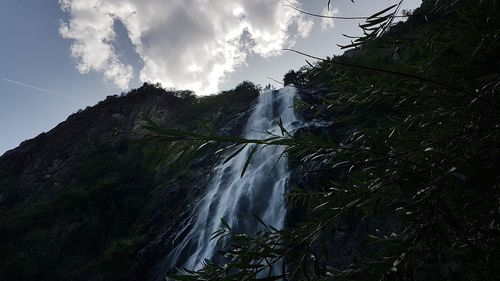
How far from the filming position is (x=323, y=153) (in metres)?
2.02

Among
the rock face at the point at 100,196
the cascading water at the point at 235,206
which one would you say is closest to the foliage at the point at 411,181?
the rock face at the point at 100,196

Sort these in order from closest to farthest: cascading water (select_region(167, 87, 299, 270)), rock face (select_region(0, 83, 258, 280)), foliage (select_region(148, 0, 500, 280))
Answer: foliage (select_region(148, 0, 500, 280)) → cascading water (select_region(167, 87, 299, 270)) → rock face (select_region(0, 83, 258, 280))

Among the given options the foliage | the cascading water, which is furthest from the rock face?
the foliage

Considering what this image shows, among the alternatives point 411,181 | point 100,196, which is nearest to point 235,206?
point 100,196

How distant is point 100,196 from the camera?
86.2 feet

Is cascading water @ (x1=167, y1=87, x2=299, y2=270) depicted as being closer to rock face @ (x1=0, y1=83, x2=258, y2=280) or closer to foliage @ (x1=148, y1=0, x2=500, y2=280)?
rock face @ (x1=0, y1=83, x2=258, y2=280)

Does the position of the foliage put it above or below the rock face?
below

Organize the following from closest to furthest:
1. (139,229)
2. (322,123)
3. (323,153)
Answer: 1. (323,153)
2. (322,123)
3. (139,229)

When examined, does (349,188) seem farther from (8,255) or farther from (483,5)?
(8,255)

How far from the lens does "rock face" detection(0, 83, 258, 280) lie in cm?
1988

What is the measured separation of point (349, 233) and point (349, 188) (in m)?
10.6

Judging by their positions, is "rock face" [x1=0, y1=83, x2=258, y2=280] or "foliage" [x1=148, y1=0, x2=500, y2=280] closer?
"foliage" [x1=148, y1=0, x2=500, y2=280]

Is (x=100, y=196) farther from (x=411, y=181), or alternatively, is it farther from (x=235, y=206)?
(x=411, y=181)

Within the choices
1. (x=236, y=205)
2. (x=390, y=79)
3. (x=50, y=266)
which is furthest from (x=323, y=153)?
(x=50, y=266)
